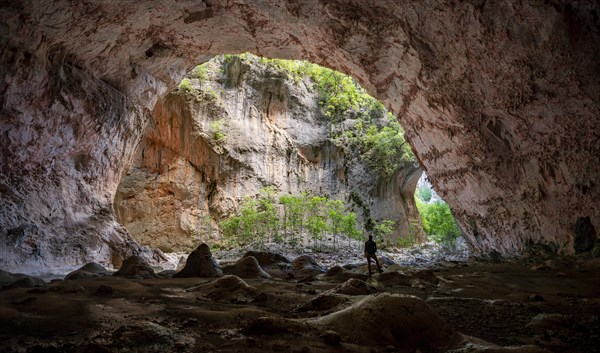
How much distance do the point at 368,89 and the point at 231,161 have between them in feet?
37.0

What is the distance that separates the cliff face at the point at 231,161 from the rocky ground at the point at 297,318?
1570 centimetres

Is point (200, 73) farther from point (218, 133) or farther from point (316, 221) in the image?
point (316, 221)

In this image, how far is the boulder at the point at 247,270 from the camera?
310 inches

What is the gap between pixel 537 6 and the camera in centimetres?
686

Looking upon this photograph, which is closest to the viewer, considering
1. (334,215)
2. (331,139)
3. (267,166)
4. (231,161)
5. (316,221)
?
(316,221)

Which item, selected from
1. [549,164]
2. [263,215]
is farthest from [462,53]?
[263,215]

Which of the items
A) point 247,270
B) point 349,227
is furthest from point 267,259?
point 349,227

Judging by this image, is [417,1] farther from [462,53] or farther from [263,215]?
[263,215]

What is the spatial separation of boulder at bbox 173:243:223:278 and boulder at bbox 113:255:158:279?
56 centimetres

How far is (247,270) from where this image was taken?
26.3 ft

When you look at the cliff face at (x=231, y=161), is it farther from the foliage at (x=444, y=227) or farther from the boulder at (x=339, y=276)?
the boulder at (x=339, y=276)

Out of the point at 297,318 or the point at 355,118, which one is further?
the point at 355,118

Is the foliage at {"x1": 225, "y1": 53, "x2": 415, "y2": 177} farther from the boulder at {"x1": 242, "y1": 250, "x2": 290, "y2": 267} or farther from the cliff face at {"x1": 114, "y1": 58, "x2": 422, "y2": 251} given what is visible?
the boulder at {"x1": 242, "y1": 250, "x2": 290, "y2": 267}

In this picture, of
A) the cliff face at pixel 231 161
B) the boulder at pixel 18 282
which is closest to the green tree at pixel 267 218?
the cliff face at pixel 231 161
